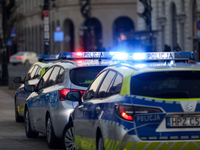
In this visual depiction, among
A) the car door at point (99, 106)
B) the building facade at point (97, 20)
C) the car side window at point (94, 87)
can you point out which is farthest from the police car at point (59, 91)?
the building facade at point (97, 20)

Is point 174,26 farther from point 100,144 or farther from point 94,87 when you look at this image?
point 100,144

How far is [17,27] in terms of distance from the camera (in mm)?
78438

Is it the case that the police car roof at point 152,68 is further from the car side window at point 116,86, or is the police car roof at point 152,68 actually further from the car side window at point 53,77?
the car side window at point 53,77

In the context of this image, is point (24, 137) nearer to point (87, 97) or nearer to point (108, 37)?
point (87, 97)

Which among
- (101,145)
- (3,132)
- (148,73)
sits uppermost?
(148,73)

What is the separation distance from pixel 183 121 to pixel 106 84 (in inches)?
49.1

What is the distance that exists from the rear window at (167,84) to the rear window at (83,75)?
294 centimetres

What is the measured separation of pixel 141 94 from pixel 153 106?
193 mm

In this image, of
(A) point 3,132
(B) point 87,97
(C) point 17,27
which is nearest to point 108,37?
(C) point 17,27

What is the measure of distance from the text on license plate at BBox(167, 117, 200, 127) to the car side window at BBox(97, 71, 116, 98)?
1030mm

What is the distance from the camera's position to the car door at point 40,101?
9.53 metres

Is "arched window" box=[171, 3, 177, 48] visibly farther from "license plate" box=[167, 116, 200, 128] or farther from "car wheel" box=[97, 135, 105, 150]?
"license plate" box=[167, 116, 200, 128]

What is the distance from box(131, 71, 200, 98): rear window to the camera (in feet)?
18.3

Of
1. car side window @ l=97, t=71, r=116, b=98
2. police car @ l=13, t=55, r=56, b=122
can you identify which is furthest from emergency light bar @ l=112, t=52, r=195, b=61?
police car @ l=13, t=55, r=56, b=122
